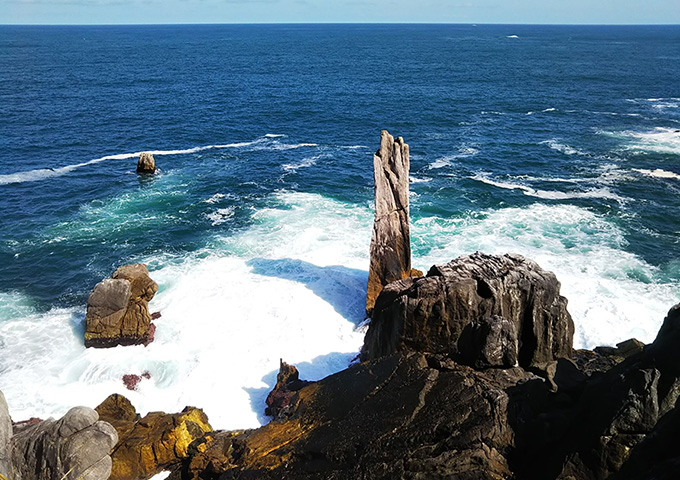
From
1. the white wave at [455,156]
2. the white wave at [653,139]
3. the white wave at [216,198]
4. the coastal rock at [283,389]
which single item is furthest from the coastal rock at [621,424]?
the white wave at [653,139]

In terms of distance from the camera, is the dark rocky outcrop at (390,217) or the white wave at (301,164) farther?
the white wave at (301,164)

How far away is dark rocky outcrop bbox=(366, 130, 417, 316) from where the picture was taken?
32.5 metres

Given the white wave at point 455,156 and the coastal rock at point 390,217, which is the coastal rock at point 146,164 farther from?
the coastal rock at point 390,217

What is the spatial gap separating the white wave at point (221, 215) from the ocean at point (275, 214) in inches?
19.4

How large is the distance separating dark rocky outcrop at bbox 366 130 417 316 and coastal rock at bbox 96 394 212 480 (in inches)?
554

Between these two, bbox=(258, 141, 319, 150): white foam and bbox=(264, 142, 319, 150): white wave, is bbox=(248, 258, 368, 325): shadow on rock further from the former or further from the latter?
bbox=(258, 141, 319, 150): white foam

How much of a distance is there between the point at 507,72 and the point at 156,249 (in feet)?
387

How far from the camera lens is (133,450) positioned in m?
21.7

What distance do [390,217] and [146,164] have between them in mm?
38583

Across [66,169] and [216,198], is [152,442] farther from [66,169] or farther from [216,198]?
[66,169]

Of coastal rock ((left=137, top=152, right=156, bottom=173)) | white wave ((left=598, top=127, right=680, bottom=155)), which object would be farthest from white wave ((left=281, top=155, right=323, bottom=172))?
white wave ((left=598, top=127, right=680, bottom=155))

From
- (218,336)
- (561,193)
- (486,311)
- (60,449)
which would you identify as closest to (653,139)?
(561,193)

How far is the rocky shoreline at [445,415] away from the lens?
14383mm

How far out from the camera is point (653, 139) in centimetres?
7094
